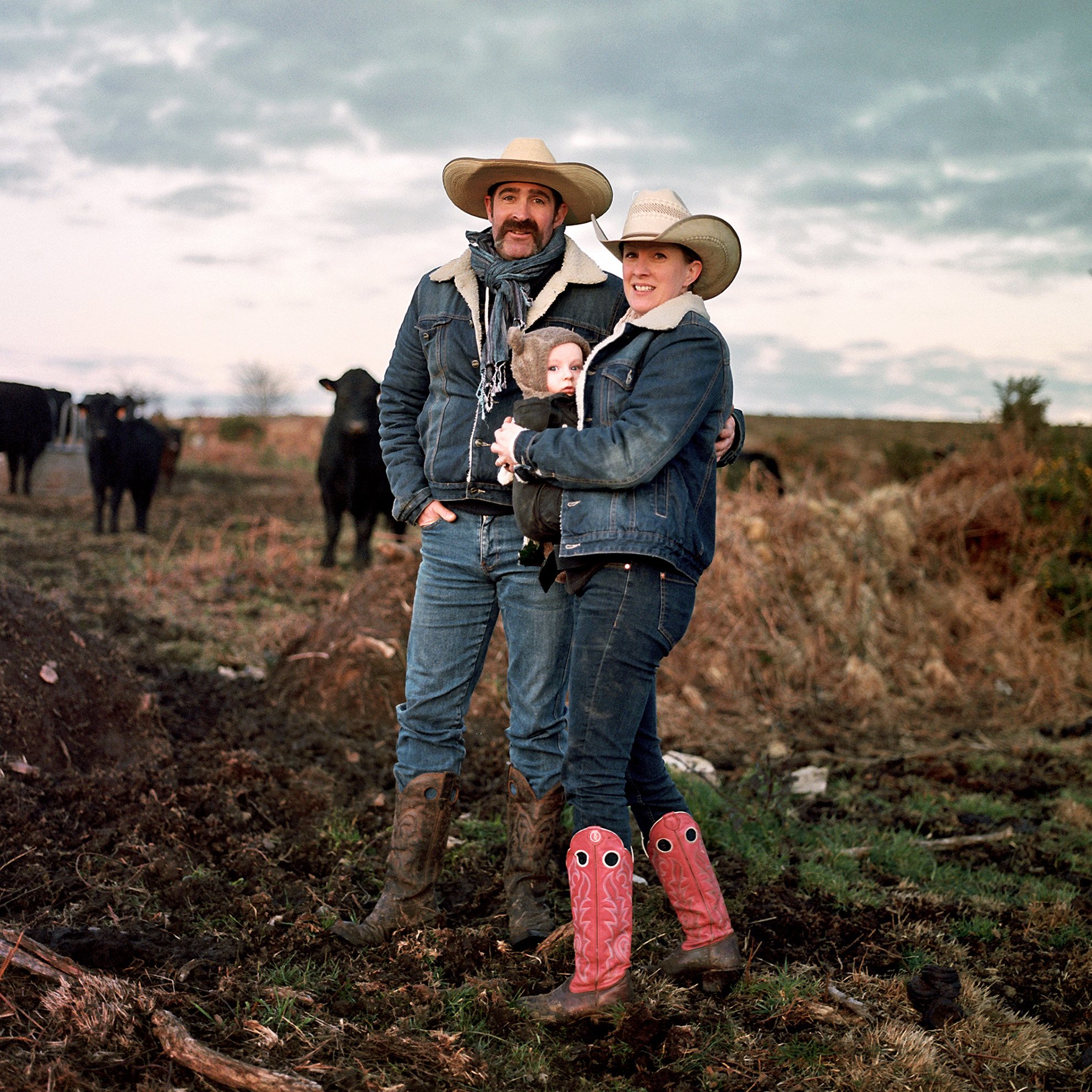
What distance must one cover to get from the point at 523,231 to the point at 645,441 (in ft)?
3.62

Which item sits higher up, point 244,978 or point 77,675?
point 77,675

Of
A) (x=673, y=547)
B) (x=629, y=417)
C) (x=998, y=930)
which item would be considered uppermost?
(x=629, y=417)

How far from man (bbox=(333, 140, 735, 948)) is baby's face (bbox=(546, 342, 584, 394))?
31 centimetres

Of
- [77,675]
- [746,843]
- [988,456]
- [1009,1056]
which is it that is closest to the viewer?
[1009,1056]

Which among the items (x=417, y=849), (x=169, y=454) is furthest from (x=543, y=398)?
(x=169, y=454)

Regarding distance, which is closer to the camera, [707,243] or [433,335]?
[707,243]

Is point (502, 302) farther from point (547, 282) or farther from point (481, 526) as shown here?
point (481, 526)

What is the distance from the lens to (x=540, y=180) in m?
3.22

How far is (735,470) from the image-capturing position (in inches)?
Answer: 545

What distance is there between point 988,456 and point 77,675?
8669 millimetres

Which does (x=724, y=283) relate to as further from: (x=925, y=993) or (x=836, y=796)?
(x=836, y=796)

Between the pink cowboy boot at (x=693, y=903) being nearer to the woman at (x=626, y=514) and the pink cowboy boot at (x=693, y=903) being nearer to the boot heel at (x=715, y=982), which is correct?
the boot heel at (x=715, y=982)

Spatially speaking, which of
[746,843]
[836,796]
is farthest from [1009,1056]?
[836,796]

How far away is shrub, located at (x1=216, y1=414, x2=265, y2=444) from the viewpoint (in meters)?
35.5
